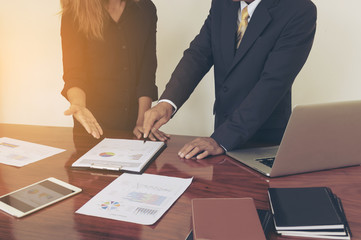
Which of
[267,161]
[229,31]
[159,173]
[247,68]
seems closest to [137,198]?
[159,173]

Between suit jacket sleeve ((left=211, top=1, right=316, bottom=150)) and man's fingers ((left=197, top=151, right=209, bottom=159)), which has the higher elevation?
suit jacket sleeve ((left=211, top=1, right=316, bottom=150))

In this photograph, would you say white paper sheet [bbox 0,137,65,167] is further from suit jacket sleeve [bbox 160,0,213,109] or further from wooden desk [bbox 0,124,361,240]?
suit jacket sleeve [bbox 160,0,213,109]

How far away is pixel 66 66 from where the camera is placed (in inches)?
72.6

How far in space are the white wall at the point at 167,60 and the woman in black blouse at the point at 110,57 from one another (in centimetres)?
60

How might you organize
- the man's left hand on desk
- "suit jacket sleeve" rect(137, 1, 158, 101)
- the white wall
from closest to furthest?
the man's left hand on desk
"suit jacket sleeve" rect(137, 1, 158, 101)
the white wall

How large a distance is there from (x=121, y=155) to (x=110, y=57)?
0.74 metres

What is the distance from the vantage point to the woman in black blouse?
5.94 feet

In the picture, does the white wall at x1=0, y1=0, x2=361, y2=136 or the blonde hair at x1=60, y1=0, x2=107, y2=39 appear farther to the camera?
the white wall at x1=0, y1=0, x2=361, y2=136

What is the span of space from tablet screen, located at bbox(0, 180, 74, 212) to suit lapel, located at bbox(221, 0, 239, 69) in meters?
0.97

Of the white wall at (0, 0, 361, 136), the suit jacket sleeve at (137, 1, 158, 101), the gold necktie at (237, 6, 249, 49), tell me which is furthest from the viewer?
the white wall at (0, 0, 361, 136)

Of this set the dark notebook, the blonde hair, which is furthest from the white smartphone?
the blonde hair

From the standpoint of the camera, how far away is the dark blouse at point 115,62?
6.02ft

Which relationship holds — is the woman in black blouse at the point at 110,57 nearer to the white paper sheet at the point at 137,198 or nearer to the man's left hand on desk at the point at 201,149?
the man's left hand on desk at the point at 201,149

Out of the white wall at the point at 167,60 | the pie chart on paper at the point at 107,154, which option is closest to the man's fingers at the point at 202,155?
the pie chart on paper at the point at 107,154
